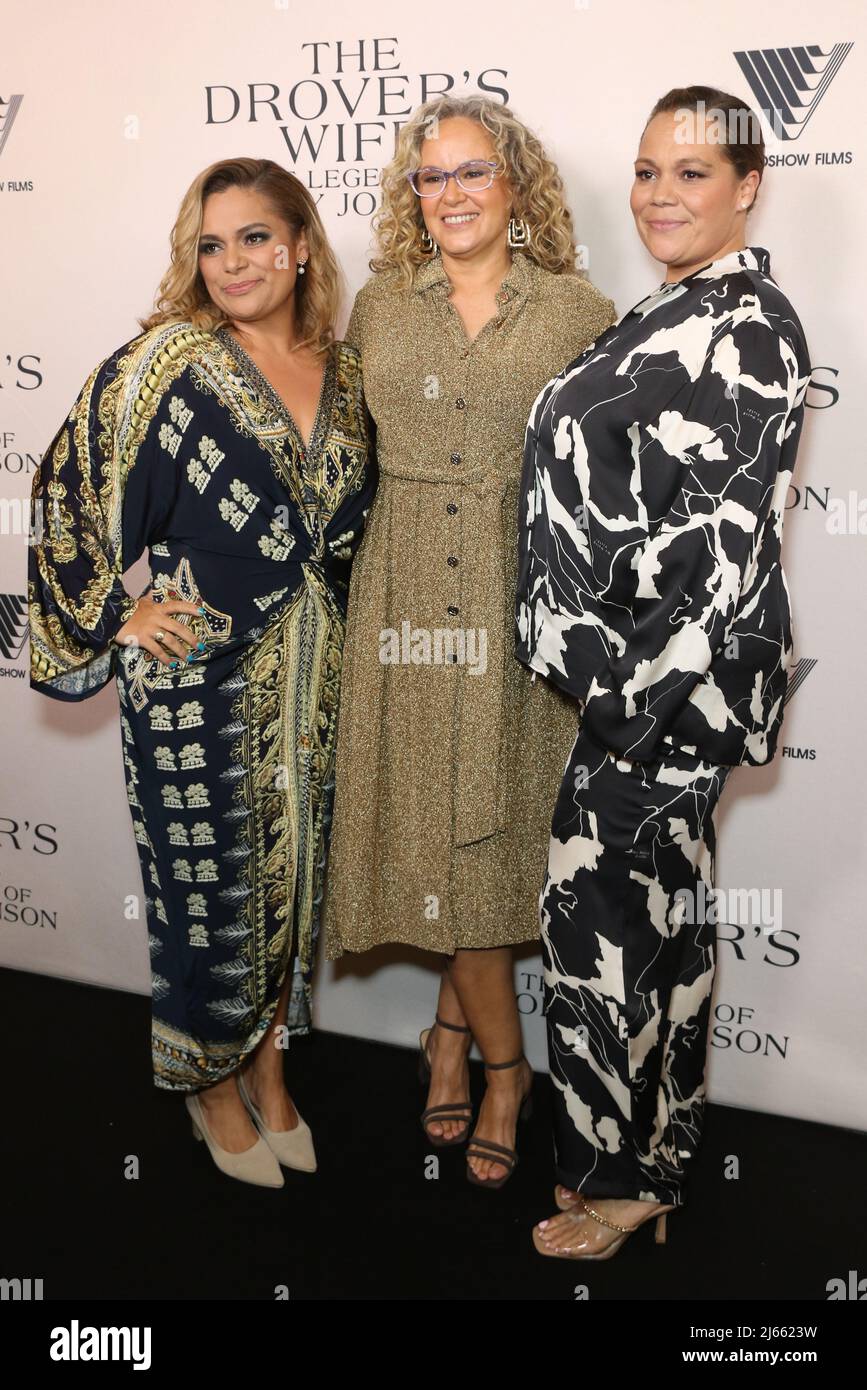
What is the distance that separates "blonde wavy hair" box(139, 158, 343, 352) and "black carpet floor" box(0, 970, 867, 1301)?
167 cm

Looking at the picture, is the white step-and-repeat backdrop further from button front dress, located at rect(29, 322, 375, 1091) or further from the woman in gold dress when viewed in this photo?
button front dress, located at rect(29, 322, 375, 1091)

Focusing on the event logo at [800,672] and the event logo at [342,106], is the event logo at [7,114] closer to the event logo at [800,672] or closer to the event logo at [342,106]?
the event logo at [342,106]

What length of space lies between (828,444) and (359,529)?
3.13 ft

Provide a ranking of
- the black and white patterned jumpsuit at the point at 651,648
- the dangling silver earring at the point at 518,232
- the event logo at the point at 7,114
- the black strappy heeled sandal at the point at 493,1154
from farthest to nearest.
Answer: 1. the event logo at the point at 7,114
2. the black strappy heeled sandal at the point at 493,1154
3. the dangling silver earring at the point at 518,232
4. the black and white patterned jumpsuit at the point at 651,648

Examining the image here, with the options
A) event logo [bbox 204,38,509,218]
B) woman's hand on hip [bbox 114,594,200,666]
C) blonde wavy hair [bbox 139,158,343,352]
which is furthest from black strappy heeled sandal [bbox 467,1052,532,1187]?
event logo [bbox 204,38,509,218]

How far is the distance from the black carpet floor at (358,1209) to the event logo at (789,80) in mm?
2082

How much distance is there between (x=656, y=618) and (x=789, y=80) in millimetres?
1183

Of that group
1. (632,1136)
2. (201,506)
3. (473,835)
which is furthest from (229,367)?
(632,1136)

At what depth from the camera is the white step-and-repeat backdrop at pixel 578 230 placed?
2.38 metres

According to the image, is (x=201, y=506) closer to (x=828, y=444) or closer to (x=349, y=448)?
(x=349, y=448)

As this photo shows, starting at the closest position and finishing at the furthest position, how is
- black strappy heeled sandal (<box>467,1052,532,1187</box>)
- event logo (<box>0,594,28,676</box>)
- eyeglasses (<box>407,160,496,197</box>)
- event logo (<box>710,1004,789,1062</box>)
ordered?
eyeglasses (<box>407,160,496,197</box>), black strappy heeled sandal (<box>467,1052,532,1187</box>), event logo (<box>710,1004,789,1062</box>), event logo (<box>0,594,28,676</box>)

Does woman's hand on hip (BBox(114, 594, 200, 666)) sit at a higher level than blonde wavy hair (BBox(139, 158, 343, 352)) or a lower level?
lower

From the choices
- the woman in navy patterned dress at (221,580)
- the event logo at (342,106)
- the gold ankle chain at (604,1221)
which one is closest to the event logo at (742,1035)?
the gold ankle chain at (604,1221)

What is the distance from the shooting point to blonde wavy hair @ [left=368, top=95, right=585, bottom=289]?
7.25 ft
